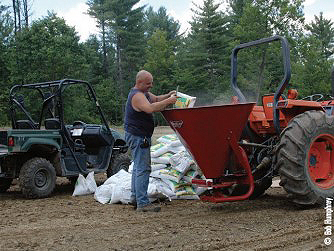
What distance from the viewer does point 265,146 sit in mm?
5574

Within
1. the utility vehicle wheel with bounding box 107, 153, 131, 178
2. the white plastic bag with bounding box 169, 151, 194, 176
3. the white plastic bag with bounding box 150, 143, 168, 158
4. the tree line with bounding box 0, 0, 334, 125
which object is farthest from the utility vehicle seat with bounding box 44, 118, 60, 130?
the tree line with bounding box 0, 0, 334, 125

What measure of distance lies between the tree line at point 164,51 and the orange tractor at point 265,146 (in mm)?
16133

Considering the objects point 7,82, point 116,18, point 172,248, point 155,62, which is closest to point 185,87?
point 155,62

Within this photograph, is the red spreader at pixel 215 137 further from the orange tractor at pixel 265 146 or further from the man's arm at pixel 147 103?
the man's arm at pixel 147 103

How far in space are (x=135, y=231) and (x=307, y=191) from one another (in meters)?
1.99

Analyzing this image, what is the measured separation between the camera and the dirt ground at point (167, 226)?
4.06 metres

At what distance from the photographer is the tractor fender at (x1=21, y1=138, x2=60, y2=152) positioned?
7.16 m

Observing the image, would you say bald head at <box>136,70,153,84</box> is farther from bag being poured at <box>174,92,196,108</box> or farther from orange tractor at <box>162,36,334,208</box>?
orange tractor at <box>162,36,334,208</box>

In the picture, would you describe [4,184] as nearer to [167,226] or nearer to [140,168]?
[140,168]

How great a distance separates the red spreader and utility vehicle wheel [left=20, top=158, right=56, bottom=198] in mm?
2884

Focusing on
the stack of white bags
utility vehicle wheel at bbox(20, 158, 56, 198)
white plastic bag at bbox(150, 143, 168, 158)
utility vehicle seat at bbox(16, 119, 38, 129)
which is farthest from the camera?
utility vehicle seat at bbox(16, 119, 38, 129)

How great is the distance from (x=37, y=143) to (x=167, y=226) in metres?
3.34

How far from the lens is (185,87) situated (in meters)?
42.2

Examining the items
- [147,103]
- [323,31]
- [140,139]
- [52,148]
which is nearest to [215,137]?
[147,103]
